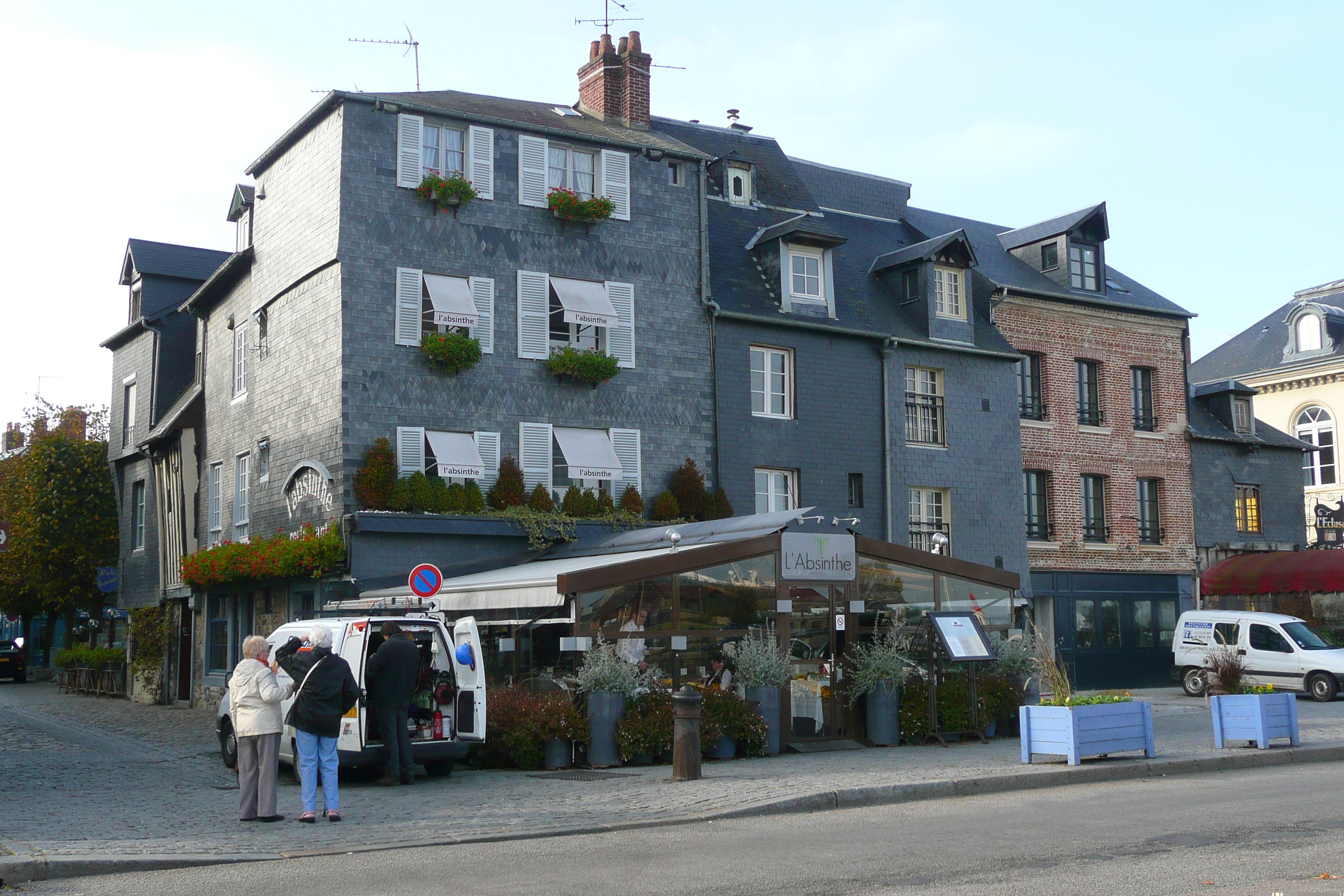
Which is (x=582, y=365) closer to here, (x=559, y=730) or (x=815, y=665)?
(x=815, y=665)

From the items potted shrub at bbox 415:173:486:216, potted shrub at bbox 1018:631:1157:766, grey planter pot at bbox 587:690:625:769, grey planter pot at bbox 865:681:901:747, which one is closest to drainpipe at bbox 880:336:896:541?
grey planter pot at bbox 865:681:901:747

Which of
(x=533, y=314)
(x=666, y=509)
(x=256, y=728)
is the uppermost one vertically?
(x=533, y=314)

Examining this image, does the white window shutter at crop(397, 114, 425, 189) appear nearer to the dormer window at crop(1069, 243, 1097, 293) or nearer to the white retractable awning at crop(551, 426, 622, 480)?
the white retractable awning at crop(551, 426, 622, 480)

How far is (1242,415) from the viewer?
1326 inches

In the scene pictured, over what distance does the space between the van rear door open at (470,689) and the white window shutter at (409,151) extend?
9.90 metres

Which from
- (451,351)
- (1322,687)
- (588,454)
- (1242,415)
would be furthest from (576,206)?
(1242,415)

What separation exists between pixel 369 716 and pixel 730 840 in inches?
206

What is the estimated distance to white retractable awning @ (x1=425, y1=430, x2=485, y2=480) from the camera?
21422mm

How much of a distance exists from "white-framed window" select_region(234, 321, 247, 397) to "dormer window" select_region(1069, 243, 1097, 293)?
58.8 ft

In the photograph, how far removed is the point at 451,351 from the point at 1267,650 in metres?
17.1

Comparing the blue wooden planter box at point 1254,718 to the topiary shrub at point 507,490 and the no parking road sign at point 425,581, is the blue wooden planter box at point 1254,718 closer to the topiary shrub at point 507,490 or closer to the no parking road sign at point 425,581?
the no parking road sign at point 425,581

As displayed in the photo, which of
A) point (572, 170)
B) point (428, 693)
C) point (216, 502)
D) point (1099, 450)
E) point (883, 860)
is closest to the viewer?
point (883, 860)

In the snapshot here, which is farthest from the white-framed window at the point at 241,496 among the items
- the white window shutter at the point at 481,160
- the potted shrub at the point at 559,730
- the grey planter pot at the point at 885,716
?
the grey planter pot at the point at 885,716

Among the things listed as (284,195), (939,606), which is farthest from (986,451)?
(284,195)
